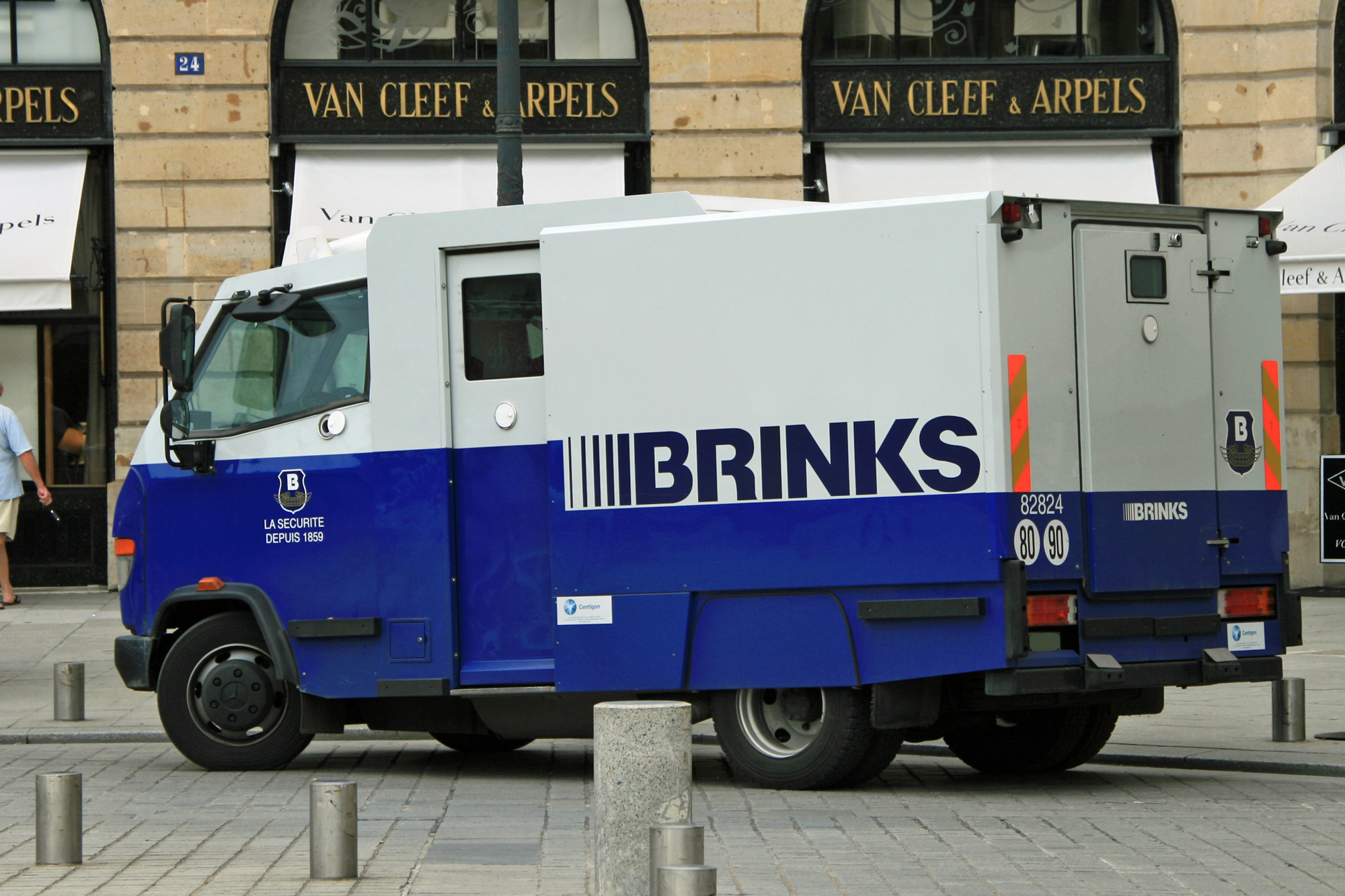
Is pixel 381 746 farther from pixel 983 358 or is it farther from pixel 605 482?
pixel 983 358

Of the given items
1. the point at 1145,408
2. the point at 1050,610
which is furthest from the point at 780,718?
the point at 1145,408

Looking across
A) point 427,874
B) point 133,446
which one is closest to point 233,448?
point 427,874

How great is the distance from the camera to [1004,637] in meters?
7.92

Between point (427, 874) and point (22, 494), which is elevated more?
point (22, 494)

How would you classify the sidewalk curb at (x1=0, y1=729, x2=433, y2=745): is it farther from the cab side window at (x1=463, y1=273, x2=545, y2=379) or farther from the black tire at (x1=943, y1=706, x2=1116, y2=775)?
the black tire at (x1=943, y1=706, x2=1116, y2=775)

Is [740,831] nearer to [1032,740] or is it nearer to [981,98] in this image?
[1032,740]

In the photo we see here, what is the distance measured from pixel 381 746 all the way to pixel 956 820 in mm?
4098

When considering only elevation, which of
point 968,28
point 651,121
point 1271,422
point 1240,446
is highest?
point 968,28

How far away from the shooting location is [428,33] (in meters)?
18.4

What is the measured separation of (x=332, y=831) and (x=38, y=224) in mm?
12960

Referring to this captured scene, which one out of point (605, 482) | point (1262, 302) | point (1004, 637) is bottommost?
point (1004, 637)

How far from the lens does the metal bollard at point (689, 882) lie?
5016 mm

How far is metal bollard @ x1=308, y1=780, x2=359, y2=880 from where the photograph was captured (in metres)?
6.46

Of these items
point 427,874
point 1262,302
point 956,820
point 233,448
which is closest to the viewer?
point 427,874
